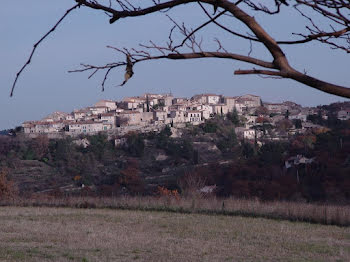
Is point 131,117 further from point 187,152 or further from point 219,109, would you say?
point 187,152

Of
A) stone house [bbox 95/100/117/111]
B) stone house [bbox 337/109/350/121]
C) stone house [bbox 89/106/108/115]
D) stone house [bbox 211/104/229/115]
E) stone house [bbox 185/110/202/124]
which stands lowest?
stone house [bbox 337/109/350/121]

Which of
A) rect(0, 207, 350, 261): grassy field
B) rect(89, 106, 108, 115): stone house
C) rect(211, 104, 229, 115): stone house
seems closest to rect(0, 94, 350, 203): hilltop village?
rect(89, 106, 108, 115): stone house

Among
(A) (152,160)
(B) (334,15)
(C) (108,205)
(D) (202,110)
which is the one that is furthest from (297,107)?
(B) (334,15)

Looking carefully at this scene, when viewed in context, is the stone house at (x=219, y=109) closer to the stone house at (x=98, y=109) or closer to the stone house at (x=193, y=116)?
the stone house at (x=193, y=116)

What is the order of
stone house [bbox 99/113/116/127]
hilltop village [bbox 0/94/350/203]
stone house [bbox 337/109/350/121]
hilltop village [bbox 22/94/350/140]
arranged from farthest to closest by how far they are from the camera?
1. stone house [bbox 99/113/116/127]
2. hilltop village [bbox 22/94/350/140]
3. stone house [bbox 337/109/350/121]
4. hilltop village [bbox 0/94/350/203]

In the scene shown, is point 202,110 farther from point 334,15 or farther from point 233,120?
point 334,15

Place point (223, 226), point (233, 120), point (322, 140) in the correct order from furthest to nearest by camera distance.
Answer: point (233, 120) < point (322, 140) < point (223, 226)

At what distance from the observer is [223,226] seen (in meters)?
11.8

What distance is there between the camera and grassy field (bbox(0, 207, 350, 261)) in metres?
8.18

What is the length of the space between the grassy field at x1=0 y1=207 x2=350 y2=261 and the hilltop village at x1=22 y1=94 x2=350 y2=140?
37.2 m

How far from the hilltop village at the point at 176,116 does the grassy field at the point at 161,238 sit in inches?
1463

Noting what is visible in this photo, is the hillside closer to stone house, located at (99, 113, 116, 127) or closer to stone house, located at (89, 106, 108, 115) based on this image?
stone house, located at (99, 113, 116, 127)

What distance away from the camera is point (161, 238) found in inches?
404

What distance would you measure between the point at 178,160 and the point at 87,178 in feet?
25.7
